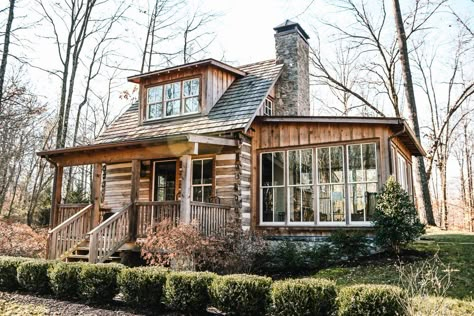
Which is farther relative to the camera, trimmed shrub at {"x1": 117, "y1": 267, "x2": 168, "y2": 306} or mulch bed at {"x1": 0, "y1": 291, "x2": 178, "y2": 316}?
trimmed shrub at {"x1": 117, "y1": 267, "x2": 168, "y2": 306}

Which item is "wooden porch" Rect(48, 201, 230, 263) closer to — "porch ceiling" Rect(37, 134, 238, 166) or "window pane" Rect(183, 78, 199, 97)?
"porch ceiling" Rect(37, 134, 238, 166)

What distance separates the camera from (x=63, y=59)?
23.6 meters

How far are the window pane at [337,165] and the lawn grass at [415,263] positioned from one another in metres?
2.48

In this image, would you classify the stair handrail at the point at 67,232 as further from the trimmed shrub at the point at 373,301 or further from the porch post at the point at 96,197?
the trimmed shrub at the point at 373,301

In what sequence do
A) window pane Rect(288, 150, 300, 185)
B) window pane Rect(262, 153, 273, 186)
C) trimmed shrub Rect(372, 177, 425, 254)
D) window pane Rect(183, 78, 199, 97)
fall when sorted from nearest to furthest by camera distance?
1. trimmed shrub Rect(372, 177, 425, 254)
2. window pane Rect(288, 150, 300, 185)
3. window pane Rect(262, 153, 273, 186)
4. window pane Rect(183, 78, 199, 97)

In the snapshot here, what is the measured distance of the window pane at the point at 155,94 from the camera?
1419 cm

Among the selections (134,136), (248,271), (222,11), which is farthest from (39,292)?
(222,11)

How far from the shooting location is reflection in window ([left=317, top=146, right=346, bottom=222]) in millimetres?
10664

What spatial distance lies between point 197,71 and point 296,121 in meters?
4.09

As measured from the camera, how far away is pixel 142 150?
1060cm

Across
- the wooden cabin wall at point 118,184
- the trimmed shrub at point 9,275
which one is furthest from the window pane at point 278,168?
the trimmed shrub at point 9,275

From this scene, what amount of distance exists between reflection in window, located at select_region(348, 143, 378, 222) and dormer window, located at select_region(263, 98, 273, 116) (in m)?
3.81

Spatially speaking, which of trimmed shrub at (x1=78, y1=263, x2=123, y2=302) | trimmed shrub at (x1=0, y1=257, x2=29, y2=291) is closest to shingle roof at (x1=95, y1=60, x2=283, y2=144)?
trimmed shrub at (x1=78, y1=263, x2=123, y2=302)

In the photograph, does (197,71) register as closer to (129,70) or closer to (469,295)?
(469,295)
